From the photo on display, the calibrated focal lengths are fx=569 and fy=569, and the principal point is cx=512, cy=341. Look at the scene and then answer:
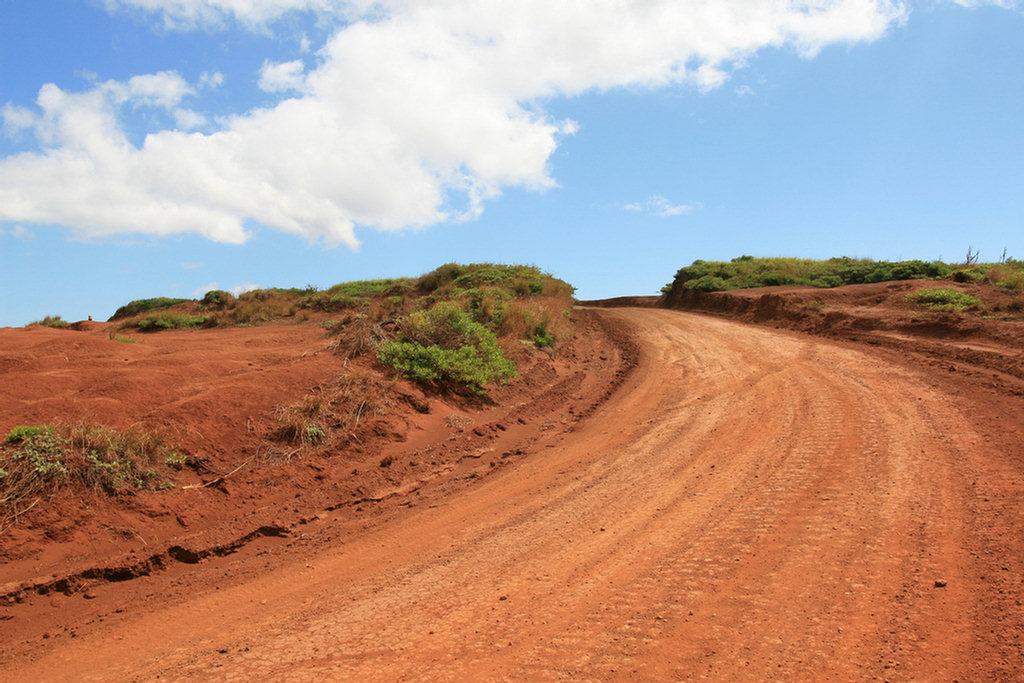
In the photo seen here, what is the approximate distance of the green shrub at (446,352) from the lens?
404 inches

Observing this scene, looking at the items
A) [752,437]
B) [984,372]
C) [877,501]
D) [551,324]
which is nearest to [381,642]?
[877,501]

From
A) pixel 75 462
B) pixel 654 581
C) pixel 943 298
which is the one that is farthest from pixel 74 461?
pixel 943 298

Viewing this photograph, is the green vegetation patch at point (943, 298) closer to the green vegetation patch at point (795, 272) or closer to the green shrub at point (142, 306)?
the green vegetation patch at point (795, 272)

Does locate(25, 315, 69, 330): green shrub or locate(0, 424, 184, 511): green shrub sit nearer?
locate(0, 424, 184, 511): green shrub

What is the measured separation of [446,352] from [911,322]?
1146cm

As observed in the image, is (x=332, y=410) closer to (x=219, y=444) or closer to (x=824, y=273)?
(x=219, y=444)

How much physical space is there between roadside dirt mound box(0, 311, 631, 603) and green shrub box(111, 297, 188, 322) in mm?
18578

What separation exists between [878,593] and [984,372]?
8320mm

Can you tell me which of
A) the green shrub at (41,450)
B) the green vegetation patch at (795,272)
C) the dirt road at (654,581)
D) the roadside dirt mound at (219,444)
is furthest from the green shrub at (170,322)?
the green vegetation patch at (795,272)

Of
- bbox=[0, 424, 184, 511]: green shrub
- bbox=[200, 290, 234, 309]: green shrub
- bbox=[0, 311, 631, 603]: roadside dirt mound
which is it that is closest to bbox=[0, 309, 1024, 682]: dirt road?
bbox=[0, 311, 631, 603]: roadside dirt mound

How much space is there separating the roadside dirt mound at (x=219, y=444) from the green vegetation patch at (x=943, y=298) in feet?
31.3

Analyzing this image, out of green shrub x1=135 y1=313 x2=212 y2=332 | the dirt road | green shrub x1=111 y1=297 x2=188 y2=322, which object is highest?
green shrub x1=111 y1=297 x2=188 y2=322

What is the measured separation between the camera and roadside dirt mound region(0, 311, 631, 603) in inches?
209

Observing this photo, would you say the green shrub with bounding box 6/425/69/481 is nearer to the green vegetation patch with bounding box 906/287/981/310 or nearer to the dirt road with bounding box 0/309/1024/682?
the dirt road with bounding box 0/309/1024/682
